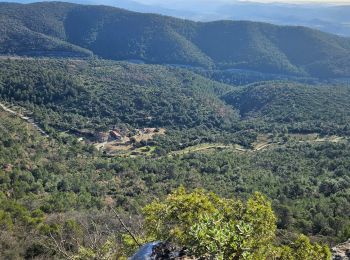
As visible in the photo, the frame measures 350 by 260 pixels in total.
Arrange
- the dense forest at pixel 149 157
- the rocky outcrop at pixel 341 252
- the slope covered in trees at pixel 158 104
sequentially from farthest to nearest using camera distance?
the slope covered in trees at pixel 158 104
the dense forest at pixel 149 157
the rocky outcrop at pixel 341 252

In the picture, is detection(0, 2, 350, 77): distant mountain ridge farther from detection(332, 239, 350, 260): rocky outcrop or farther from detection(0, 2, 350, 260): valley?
detection(332, 239, 350, 260): rocky outcrop

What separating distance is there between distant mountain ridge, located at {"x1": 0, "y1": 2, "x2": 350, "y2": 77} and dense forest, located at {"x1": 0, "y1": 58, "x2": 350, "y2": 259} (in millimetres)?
46178

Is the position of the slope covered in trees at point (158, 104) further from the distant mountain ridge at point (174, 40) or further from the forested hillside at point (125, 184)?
the distant mountain ridge at point (174, 40)

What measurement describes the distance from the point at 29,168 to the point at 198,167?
22684 millimetres

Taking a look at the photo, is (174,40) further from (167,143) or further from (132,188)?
(132,188)

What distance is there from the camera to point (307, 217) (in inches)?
1497

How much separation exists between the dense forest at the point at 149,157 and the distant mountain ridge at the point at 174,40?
46.2 meters

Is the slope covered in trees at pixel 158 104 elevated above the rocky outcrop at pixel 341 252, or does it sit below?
below

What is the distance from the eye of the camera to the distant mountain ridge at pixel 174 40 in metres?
165

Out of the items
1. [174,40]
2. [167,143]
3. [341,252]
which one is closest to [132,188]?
[167,143]

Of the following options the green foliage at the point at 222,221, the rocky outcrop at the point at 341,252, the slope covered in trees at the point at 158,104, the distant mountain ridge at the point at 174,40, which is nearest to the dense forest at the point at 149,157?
the green foliage at the point at 222,221

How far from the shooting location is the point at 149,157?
70.8 metres

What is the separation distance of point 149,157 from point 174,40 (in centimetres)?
11582

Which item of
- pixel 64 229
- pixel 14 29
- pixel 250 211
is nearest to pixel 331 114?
pixel 64 229
